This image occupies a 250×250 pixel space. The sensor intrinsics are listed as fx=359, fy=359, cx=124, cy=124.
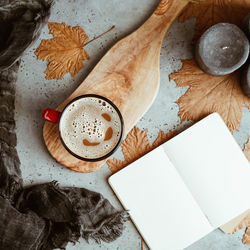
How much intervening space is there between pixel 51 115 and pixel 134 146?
24 cm

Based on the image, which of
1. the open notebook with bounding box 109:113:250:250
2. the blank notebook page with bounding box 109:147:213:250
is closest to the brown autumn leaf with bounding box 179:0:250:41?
the open notebook with bounding box 109:113:250:250

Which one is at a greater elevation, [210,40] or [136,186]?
[210,40]

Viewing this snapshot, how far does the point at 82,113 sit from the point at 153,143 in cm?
21

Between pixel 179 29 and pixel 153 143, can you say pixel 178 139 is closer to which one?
pixel 153 143

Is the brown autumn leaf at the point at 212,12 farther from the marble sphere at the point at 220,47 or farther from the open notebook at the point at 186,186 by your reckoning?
the open notebook at the point at 186,186

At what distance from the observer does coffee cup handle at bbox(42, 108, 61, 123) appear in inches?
34.8

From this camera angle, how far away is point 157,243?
0.97 meters

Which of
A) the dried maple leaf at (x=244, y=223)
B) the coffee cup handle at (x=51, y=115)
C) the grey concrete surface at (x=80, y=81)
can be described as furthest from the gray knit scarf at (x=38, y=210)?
the dried maple leaf at (x=244, y=223)

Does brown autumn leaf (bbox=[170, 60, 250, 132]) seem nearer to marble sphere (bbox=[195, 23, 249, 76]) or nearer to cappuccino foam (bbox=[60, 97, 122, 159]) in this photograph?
marble sphere (bbox=[195, 23, 249, 76])

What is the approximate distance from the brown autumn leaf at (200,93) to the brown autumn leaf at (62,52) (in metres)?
0.26

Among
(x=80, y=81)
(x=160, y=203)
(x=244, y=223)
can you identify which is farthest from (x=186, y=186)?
(x=80, y=81)

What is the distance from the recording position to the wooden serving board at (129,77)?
3.10 feet

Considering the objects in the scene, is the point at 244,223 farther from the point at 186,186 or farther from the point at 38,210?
the point at 38,210

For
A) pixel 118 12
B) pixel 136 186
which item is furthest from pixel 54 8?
pixel 136 186
